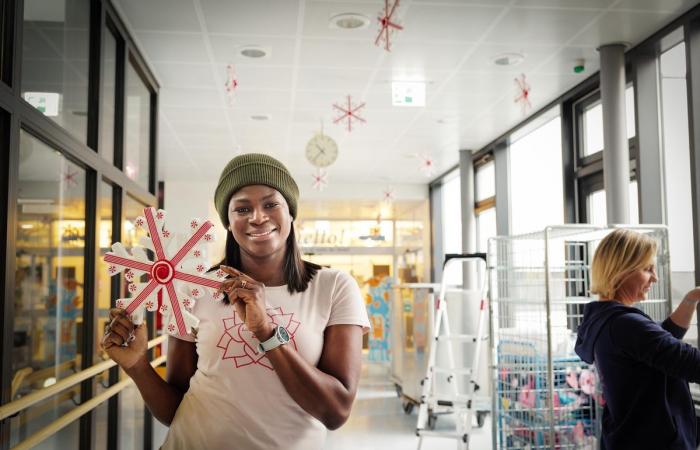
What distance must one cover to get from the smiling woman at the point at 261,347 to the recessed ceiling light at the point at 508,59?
3953mm

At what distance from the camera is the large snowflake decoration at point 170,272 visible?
1342 millimetres

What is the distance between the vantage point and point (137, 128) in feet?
17.3

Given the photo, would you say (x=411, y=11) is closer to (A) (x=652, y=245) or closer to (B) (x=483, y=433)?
(A) (x=652, y=245)

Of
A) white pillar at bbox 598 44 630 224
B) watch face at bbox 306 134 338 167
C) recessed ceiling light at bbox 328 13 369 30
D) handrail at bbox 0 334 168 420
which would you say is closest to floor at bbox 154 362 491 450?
white pillar at bbox 598 44 630 224

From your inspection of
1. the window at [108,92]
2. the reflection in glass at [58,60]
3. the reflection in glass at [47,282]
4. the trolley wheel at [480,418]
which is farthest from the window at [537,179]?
the reflection in glass at [47,282]

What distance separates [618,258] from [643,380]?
1.46 feet

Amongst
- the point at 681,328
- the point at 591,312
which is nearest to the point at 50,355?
the point at 591,312

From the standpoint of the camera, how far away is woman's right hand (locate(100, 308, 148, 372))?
135 cm

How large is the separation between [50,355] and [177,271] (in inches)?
75.9

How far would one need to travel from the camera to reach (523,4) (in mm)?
4086

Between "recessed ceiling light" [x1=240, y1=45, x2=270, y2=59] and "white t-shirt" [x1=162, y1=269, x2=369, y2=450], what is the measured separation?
146 inches

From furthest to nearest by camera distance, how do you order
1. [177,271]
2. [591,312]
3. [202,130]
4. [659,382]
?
[202,130] → [591,312] → [659,382] → [177,271]

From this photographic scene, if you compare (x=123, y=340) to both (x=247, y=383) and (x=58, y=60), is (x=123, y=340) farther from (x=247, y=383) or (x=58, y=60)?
(x=58, y=60)

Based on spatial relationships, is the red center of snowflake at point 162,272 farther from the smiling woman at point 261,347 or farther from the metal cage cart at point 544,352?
the metal cage cart at point 544,352
